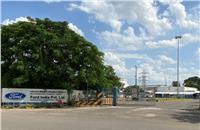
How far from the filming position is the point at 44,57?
141ft

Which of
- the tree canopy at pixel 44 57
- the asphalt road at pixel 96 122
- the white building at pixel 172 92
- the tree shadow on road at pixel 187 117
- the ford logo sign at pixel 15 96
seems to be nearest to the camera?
the asphalt road at pixel 96 122

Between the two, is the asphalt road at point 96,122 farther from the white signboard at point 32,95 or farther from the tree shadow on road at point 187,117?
the white signboard at point 32,95

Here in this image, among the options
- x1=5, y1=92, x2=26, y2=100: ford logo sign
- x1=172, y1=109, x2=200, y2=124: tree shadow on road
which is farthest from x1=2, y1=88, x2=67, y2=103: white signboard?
x1=172, y1=109, x2=200, y2=124: tree shadow on road

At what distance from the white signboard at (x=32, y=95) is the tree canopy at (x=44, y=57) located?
81 centimetres

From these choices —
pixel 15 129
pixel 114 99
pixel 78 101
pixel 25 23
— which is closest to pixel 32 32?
pixel 25 23

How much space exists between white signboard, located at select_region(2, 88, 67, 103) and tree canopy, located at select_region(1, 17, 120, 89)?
806 mm

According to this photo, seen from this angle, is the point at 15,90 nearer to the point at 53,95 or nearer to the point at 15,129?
the point at 53,95

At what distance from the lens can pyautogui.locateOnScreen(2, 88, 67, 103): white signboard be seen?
41188 millimetres

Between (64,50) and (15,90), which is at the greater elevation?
(64,50)

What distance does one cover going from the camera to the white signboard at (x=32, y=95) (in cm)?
4119

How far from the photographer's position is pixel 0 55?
42750 millimetres

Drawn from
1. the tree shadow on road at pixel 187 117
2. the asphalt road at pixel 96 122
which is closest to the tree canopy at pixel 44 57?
the asphalt road at pixel 96 122

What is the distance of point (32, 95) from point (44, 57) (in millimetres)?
3938

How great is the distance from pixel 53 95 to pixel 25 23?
7874 millimetres
